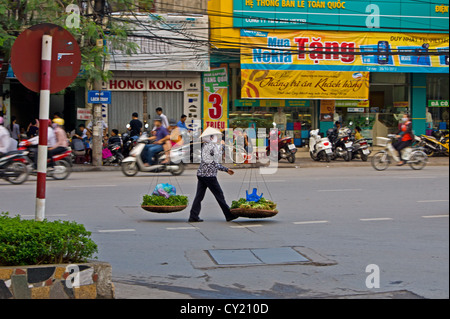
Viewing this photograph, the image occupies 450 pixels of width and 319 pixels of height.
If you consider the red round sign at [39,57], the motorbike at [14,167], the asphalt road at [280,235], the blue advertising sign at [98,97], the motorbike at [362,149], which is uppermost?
the blue advertising sign at [98,97]

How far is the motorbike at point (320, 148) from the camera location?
22203 millimetres

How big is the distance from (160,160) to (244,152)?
4116mm

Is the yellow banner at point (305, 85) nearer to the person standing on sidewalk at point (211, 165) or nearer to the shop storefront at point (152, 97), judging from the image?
the shop storefront at point (152, 97)

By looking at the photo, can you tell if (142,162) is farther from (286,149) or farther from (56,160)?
(286,149)

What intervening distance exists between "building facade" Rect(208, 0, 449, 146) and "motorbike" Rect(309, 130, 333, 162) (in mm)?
1747

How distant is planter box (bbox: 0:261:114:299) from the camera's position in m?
5.10

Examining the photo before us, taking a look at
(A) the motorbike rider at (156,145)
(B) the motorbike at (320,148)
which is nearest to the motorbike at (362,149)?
(B) the motorbike at (320,148)

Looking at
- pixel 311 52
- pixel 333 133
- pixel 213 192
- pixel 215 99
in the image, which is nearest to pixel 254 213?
pixel 213 192

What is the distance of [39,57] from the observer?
Result: 5.43 metres

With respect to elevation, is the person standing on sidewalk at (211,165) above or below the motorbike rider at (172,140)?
below

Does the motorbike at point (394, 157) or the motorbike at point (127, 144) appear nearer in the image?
the motorbike at point (394, 157)

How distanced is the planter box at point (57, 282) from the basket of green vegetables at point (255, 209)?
4429 mm

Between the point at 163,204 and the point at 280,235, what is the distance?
81.0 inches

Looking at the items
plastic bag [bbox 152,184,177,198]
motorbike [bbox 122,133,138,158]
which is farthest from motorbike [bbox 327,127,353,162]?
plastic bag [bbox 152,184,177,198]
